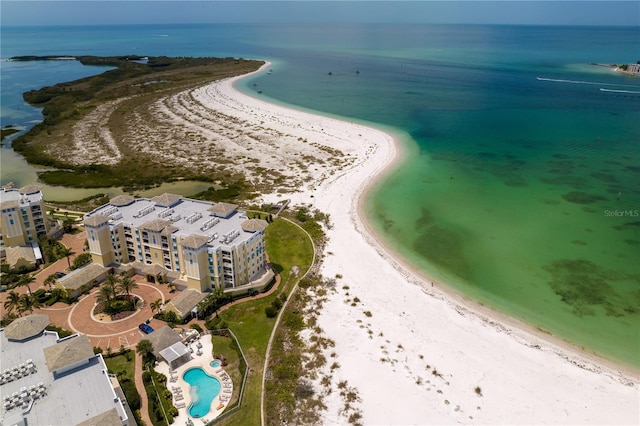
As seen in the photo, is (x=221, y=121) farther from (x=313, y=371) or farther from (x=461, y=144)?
(x=313, y=371)

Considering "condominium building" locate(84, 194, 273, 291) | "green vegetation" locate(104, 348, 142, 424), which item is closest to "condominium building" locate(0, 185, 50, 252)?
"condominium building" locate(84, 194, 273, 291)

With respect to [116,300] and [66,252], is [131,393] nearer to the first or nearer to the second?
[116,300]

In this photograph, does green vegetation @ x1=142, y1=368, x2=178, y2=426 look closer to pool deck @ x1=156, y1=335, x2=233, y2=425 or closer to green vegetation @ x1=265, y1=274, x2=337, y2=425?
pool deck @ x1=156, y1=335, x2=233, y2=425

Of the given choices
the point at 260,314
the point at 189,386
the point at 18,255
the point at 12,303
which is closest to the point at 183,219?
the point at 260,314

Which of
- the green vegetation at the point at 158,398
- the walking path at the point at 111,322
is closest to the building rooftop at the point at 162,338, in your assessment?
the walking path at the point at 111,322

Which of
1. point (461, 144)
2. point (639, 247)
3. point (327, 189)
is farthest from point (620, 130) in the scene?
point (327, 189)

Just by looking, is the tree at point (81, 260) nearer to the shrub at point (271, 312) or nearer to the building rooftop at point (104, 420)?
the shrub at point (271, 312)
